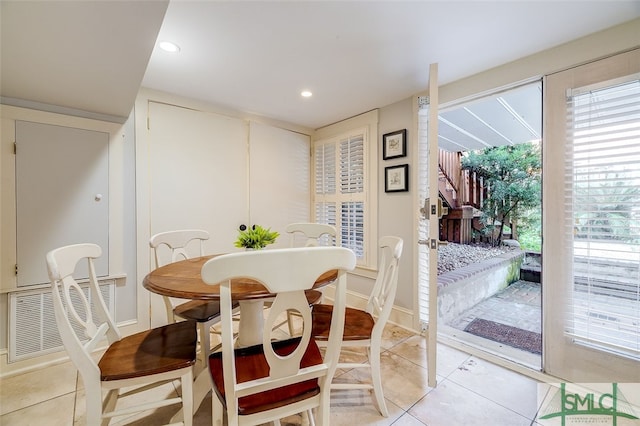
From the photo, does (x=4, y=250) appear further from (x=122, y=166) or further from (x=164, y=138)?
(x=164, y=138)

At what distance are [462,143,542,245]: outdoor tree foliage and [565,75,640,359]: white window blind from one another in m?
3.55

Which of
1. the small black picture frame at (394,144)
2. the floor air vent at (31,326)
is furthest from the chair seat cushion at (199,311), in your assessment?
the small black picture frame at (394,144)

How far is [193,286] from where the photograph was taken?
3.99 feet

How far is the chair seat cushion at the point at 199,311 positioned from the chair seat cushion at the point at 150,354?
0.14 m

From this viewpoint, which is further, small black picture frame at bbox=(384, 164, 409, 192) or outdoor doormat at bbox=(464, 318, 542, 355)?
small black picture frame at bbox=(384, 164, 409, 192)

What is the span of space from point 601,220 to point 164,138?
3.38 m

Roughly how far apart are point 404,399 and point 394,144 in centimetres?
215

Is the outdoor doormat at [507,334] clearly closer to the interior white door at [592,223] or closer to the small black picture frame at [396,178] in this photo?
the interior white door at [592,223]

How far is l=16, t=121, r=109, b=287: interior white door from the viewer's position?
190 cm

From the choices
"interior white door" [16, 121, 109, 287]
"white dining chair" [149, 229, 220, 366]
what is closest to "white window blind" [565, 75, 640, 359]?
"white dining chair" [149, 229, 220, 366]

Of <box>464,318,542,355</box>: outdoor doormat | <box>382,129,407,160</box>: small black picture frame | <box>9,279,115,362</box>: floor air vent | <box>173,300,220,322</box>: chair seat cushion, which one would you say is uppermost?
<box>382,129,407,160</box>: small black picture frame

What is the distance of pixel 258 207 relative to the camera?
10.1ft

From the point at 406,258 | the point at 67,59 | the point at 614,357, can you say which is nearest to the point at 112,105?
the point at 67,59

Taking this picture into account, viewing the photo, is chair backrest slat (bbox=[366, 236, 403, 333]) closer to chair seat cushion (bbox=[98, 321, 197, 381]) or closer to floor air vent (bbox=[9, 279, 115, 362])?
chair seat cushion (bbox=[98, 321, 197, 381])
